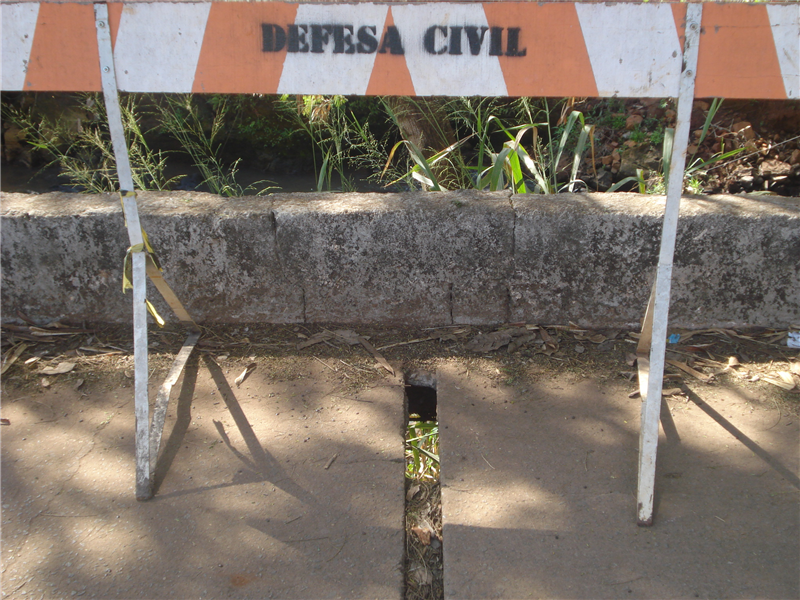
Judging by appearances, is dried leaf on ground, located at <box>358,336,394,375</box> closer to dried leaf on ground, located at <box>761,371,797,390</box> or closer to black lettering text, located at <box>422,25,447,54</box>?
black lettering text, located at <box>422,25,447,54</box>

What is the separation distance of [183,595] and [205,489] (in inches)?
15.9

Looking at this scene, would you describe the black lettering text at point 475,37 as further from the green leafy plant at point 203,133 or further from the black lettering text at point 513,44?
the green leafy plant at point 203,133

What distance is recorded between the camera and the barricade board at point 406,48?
66.8 inches

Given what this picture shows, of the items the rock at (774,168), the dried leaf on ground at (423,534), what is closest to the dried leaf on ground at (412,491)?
the dried leaf on ground at (423,534)

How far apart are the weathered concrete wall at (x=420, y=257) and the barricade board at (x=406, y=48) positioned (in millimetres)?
811

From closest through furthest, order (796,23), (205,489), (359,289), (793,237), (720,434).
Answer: (796,23)
(205,489)
(720,434)
(793,237)
(359,289)

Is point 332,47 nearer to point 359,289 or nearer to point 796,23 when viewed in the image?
point 359,289

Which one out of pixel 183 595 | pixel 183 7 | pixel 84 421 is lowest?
pixel 183 595

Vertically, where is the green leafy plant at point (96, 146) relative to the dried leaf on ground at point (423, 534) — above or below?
above

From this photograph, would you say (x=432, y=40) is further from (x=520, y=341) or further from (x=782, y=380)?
(x=782, y=380)

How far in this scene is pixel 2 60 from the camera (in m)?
1.80

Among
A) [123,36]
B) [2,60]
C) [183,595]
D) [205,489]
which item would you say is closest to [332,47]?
[123,36]

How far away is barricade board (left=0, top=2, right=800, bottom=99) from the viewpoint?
5.57 feet

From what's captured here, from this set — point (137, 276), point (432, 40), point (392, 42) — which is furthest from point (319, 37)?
point (137, 276)
